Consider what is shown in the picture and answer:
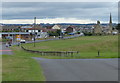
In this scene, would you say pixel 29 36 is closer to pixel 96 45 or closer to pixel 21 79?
pixel 96 45

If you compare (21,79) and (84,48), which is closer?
(21,79)

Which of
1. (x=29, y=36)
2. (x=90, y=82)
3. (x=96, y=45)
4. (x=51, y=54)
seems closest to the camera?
(x=90, y=82)

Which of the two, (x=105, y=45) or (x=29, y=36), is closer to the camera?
(x=105, y=45)

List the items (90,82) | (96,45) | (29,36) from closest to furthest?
1. (90,82)
2. (96,45)
3. (29,36)

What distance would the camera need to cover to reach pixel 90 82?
17391mm

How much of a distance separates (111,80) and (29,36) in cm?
11307

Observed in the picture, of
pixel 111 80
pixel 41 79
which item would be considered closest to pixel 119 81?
pixel 111 80

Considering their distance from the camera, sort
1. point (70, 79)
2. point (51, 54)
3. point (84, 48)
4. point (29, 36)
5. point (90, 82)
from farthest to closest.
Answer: point (29, 36)
point (84, 48)
point (51, 54)
point (70, 79)
point (90, 82)

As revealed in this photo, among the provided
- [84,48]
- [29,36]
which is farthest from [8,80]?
[29,36]

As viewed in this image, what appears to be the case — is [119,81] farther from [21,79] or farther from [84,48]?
[84,48]

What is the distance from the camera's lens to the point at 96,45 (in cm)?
6072

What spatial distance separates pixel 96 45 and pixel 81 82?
43.8 metres

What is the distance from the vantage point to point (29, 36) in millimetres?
130000

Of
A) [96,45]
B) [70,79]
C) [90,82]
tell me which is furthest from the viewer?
[96,45]
